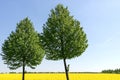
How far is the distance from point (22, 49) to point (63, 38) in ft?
45.5

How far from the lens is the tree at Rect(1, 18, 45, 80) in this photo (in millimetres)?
49469

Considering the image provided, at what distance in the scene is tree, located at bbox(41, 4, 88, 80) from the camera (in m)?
37.6

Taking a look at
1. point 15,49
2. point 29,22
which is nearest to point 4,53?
point 15,49

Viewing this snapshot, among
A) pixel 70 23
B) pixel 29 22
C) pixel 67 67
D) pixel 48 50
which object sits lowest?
pixel 67 67

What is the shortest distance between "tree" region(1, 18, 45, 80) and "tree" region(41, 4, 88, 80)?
1147 centimetres

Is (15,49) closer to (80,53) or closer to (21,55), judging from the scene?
(21,55)

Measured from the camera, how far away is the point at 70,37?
3781 centimetres

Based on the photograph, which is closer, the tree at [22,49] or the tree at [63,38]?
the tree at [63,38]

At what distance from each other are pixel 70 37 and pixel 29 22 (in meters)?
16.9

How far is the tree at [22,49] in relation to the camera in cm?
4947

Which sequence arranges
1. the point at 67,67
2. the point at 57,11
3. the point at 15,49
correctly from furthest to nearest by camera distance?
the point at 15,49 → the point at 57,11 → the point at 67,67

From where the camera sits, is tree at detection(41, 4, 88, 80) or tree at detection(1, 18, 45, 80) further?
tree at detection(1, 18, 45, 80)

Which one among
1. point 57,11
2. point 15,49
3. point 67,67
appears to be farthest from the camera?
point 15,49

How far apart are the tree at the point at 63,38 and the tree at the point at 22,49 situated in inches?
451
